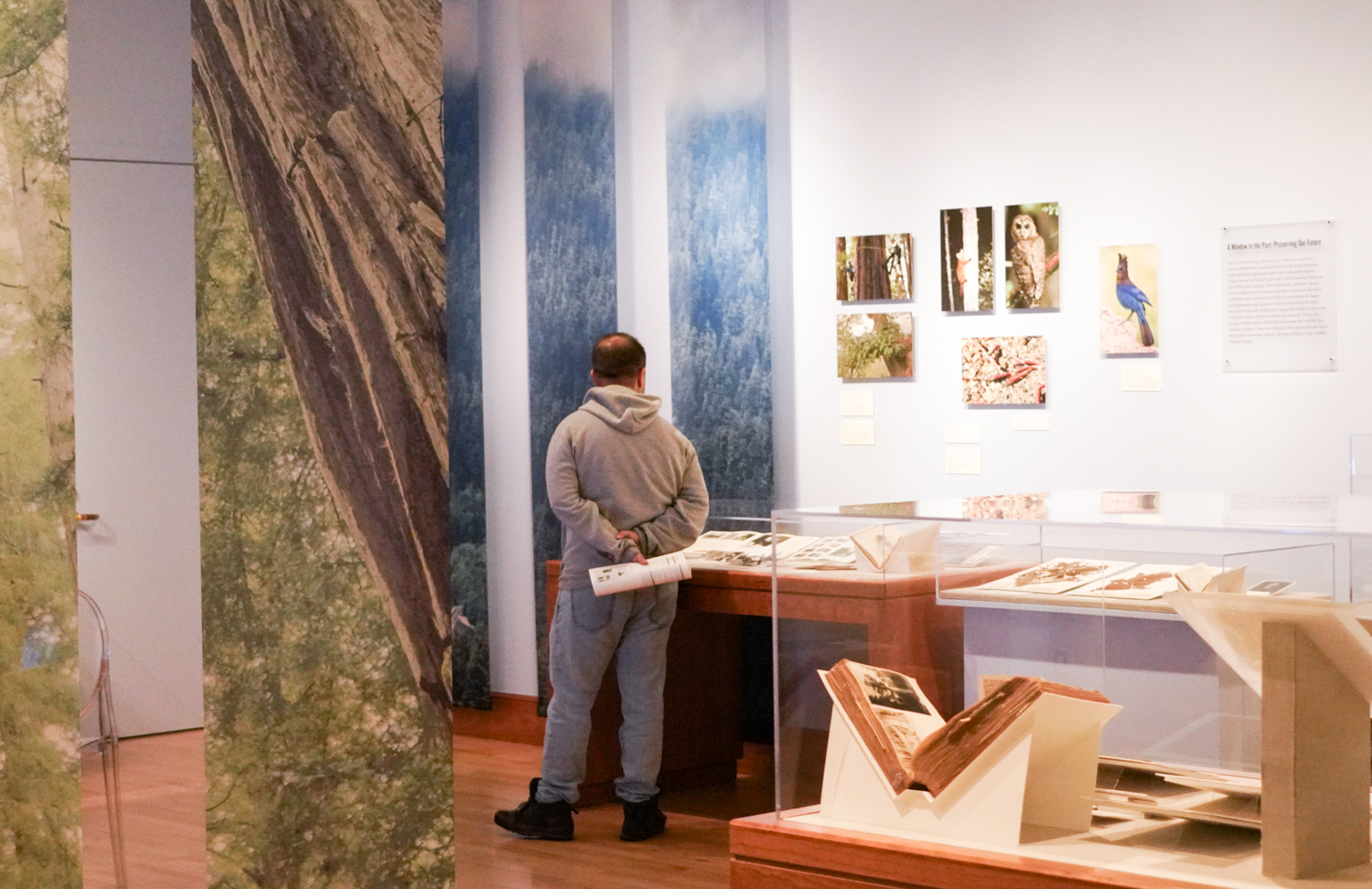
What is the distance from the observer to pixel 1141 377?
17.2ft

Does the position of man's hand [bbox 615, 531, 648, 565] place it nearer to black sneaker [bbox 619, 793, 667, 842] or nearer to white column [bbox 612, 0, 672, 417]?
black sneaker [bbox 619, 793, 667, 842]

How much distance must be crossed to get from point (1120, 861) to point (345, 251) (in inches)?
65.9

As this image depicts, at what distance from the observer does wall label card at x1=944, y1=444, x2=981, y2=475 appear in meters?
5.62

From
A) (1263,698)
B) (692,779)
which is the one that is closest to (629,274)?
(692,779)

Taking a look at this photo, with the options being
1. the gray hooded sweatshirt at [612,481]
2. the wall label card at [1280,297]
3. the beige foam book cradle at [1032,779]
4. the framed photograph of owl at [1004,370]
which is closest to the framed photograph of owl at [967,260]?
the framed photograph of owl at [1004,370]

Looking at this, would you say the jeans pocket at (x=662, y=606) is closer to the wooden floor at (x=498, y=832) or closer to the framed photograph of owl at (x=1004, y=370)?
the wooden floor at (x=498, y=832)

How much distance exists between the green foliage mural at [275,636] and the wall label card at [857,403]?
345 cm

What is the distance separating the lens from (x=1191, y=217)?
5.11 m

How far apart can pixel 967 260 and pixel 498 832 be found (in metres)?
2.75

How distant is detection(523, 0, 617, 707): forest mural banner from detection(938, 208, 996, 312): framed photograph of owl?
5.07ft

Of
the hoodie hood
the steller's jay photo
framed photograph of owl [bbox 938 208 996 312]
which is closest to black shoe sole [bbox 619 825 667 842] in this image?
the hoodie hood

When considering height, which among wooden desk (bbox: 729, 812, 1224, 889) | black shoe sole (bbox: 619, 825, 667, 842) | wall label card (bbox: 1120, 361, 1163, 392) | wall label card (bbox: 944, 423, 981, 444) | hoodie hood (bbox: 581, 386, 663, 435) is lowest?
black shoe sole (bbox: 619, 825, 667, 842)

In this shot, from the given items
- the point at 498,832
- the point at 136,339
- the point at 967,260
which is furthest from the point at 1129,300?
the point at 136,339

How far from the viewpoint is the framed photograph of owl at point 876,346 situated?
5.78 m
